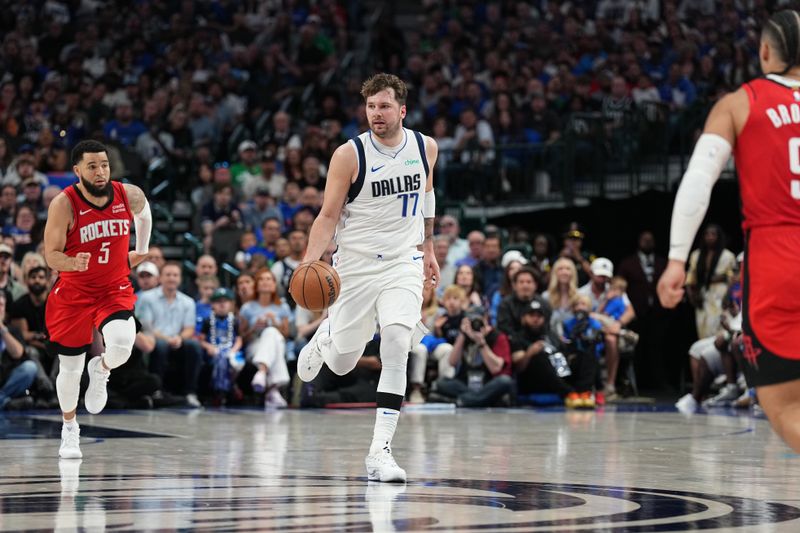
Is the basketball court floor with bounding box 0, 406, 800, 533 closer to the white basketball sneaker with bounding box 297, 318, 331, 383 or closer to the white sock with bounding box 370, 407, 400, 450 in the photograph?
the white sock with bounding box 370, 407, 400, 450

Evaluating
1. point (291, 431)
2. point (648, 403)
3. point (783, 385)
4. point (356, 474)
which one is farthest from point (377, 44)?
point (783, 385)

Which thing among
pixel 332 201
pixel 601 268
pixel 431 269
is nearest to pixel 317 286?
pixel 332 201

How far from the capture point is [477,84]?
21.2 m

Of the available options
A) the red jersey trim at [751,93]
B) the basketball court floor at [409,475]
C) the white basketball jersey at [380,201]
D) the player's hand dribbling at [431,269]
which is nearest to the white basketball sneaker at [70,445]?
the basketball court floor at [409,475]

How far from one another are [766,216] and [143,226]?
562cm

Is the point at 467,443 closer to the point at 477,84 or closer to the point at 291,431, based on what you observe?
the point at 291,431

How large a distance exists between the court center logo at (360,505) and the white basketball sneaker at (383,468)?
0.31 feet

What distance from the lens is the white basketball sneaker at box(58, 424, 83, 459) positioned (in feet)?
29.2

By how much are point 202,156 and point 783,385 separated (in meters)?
14.6

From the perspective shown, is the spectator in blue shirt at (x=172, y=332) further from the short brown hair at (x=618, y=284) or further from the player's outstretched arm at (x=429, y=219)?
the player's outstretched arm at (x=429, y=219)

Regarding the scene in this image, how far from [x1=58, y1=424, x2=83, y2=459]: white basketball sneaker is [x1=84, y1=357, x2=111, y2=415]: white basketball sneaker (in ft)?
2.07

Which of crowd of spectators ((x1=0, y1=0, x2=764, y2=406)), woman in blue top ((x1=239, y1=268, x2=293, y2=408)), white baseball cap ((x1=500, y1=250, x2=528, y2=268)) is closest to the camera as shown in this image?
woman in blue top ((x1=239, y1=268, x2=293, y2=408))

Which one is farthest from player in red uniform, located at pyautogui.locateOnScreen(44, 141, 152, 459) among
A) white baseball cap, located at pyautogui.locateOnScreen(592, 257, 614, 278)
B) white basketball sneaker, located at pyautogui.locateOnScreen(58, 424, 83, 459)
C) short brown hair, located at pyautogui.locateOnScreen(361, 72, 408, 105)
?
white baseball cap, located at pyautogui.locateOnScreen(592, 257, 614, 278)

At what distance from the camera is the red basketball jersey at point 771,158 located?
5.45 metres
